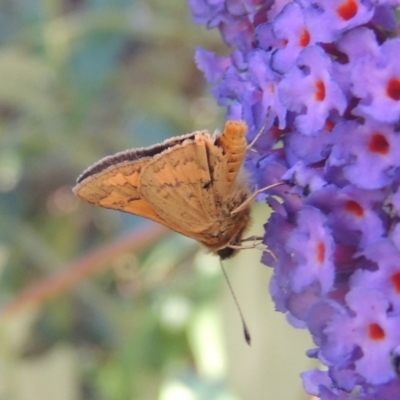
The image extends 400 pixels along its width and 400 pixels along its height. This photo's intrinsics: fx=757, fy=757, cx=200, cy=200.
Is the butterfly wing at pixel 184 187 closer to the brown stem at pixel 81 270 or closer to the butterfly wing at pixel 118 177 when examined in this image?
the butterfly wing at pixel 118 177

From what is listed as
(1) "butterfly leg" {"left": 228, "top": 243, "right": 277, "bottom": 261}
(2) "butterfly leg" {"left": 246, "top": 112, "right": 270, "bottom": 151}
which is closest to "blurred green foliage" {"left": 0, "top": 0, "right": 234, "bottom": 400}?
(1) "butterfly leg" {"left": 228, "top": 243, "right": 277, "bottom": 261}

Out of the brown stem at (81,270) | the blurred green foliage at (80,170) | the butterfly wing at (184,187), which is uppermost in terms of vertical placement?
the blurred green foliage at (80,170)

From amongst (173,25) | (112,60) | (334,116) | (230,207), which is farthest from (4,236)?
(334,116)

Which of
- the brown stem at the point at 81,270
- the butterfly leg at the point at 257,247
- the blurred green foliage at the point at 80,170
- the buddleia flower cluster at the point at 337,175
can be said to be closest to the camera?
the buddleia flower cluster at the point at 337,175

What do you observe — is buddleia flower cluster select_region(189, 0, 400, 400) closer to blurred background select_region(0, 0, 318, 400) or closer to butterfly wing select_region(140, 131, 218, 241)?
butterfly wing select_region(140, 131, 218, 241)

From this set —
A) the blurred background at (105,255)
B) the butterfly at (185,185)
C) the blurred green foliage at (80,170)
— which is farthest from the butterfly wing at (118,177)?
the blurred green foliage at (80,170)

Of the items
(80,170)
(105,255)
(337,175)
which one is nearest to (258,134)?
(337,175)
